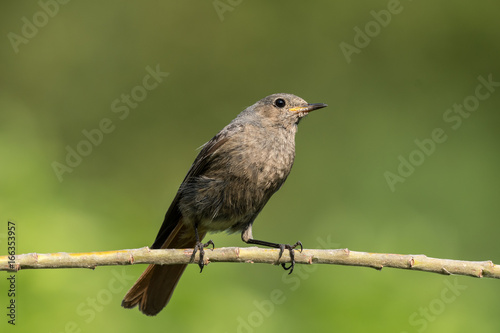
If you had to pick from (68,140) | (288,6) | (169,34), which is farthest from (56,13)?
(288,6)

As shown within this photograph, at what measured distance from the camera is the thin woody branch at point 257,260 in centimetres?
333

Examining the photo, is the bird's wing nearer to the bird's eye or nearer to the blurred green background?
the blurred green background

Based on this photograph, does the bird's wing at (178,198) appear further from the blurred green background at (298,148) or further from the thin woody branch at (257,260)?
the thin woody branch at (257,260)

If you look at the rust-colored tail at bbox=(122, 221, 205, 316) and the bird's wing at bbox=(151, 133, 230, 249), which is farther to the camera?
the bird's wing at bbox=(151, 133, 230, 249)

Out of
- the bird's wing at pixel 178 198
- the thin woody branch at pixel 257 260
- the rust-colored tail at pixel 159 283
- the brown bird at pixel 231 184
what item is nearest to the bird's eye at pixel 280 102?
the brown bird at pixel 231 184

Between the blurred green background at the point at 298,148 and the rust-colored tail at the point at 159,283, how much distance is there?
7 cm

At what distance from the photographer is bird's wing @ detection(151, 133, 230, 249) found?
4.92 metres

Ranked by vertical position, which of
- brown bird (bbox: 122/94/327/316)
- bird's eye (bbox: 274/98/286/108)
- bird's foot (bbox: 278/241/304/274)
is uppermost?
bird's eye (bbox: 274/98/286/108)

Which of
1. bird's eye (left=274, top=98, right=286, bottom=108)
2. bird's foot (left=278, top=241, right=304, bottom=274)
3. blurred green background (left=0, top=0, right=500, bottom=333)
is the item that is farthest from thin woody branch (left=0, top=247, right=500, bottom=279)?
bird's eye (left=274, top=98, right=286, bottom=108)

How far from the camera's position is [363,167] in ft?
19.8

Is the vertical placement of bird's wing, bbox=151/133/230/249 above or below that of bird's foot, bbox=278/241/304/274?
above

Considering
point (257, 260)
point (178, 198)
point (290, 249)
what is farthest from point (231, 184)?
point (257, 260)

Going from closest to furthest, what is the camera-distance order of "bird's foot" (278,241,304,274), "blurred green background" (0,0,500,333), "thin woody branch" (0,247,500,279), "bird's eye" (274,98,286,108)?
"thin woody branch" (0,247,500,279) → "bird's foot" (278,241,304,274) → "blurred green background" (0,0,500,333) → "bird's eye" (274,98,286,108)

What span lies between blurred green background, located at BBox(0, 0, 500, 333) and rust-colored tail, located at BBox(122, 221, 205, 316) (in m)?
0.07
